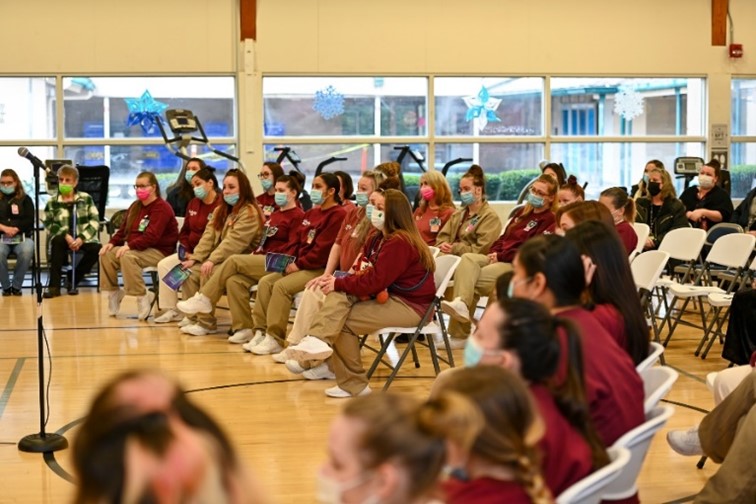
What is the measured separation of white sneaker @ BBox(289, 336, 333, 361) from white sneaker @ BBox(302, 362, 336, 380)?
0.57 m

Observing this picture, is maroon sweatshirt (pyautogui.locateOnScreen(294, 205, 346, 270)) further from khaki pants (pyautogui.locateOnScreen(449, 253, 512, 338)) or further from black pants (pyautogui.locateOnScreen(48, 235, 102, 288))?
black pants (pyautogui.locateOnScreen(48, 235, 102, 288))

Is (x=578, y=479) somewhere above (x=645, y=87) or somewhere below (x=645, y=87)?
below

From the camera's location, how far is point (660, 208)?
9.12 m

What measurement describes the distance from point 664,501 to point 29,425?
Answer: 3.06m

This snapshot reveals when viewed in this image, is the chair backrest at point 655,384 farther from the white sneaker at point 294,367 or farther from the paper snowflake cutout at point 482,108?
the paper snowflake cutout at point 482,108

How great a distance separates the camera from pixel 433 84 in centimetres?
1299

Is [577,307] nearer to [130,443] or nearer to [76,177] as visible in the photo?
[130,443]

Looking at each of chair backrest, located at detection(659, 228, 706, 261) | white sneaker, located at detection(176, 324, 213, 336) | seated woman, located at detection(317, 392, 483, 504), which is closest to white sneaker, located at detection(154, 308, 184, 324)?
white sneaker, located at detection(176, 324, 213, 336)

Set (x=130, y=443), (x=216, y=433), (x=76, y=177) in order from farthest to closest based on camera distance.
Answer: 1. (x=76, y=177)
2. (x=216, y=433)
3. (x=130, y=443)

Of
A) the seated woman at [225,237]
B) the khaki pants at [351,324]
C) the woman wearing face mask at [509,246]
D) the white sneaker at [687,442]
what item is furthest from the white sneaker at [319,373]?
the white sneaker at [687,442]

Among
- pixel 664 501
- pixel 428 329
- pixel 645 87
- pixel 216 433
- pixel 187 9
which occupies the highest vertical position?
pixel 187 9

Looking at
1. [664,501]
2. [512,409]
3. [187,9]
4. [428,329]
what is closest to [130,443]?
[512,409]

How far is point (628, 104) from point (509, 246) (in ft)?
22.0

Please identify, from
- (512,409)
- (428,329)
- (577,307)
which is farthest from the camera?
(428,329)
